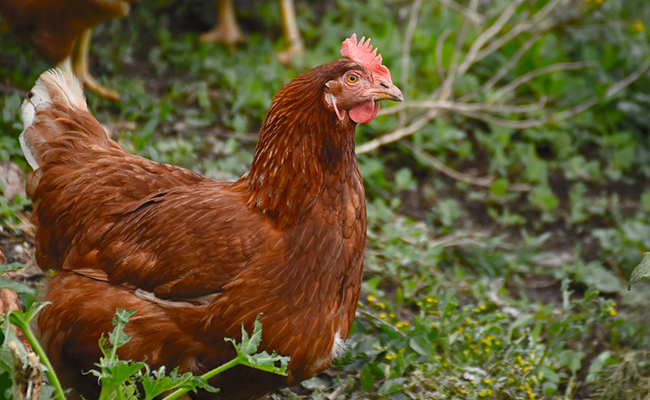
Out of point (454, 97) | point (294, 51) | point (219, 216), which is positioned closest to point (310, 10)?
point (294, 51)

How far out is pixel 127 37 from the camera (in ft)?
19.6

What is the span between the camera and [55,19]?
4473 mm

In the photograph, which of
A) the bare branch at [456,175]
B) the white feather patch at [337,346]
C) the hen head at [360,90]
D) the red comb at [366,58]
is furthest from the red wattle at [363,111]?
the bare branch at [456,175]

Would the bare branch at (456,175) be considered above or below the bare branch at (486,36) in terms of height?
below

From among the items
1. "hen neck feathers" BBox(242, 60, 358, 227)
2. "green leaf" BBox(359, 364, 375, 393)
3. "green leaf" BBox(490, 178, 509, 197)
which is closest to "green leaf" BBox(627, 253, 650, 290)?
"hen neck feathers" BBox(242, 60, 358, 227)

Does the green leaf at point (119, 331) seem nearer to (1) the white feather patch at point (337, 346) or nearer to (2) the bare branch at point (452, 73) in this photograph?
(1) the white feather patch at point (337, 346)

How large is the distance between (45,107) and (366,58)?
1.47m

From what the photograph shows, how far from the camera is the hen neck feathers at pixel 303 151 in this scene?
2584mm

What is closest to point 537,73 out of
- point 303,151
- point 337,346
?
point 303,151

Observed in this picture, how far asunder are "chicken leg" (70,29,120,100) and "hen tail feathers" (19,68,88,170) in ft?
5.65

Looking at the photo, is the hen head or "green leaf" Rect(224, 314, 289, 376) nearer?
"green leaf" Rect(224, 314, 289, 376)

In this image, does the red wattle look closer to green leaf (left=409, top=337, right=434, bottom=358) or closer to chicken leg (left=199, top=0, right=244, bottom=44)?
green leaf (left=409, top=337, right=434, bottom=358)

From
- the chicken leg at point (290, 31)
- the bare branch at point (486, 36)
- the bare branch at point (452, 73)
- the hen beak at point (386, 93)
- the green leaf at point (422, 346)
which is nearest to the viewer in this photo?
the hen beak at point (386, 93)

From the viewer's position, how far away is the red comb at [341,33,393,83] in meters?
2.65
